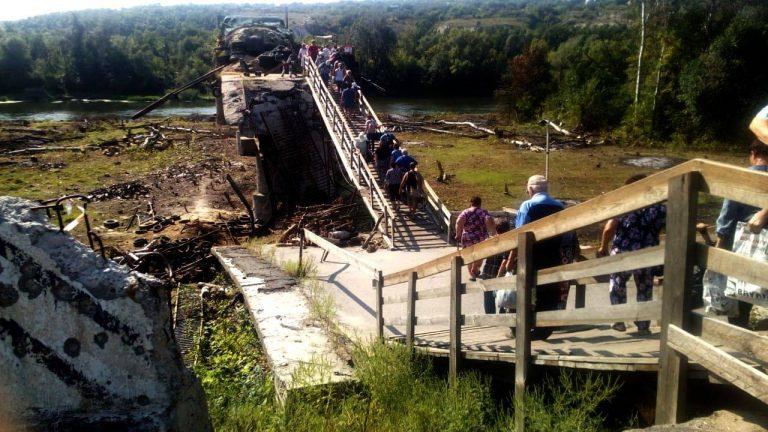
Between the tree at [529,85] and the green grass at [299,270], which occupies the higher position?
the tree at [529,85]

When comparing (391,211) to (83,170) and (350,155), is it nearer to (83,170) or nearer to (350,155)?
(350,155)

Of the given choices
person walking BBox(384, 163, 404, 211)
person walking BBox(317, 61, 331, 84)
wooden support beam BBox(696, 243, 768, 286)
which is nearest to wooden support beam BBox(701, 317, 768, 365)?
wooden support beam BBox(696, 243, 768, 286)

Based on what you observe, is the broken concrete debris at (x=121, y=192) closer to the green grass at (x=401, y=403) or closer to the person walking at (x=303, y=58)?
the person walking at (x=303, y=58)

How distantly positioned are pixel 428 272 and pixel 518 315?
4.75 ft

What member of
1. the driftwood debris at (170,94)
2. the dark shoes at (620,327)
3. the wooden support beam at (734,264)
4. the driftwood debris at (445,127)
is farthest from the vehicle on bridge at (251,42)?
the wooden support beam at (734,264)

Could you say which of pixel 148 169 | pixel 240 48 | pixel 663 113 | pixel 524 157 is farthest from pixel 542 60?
pixel 148 169

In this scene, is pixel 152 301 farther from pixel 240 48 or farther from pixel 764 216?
pixel 240 48

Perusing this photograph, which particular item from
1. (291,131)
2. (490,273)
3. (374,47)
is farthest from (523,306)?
(374,47)

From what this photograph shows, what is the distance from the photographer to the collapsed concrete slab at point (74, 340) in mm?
2502

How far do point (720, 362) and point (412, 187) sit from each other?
10564mm

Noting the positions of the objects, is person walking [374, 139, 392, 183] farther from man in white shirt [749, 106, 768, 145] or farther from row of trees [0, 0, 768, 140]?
row of trees [0, 0, 768, 140]

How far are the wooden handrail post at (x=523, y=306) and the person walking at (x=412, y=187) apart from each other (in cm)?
887

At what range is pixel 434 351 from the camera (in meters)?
5.01

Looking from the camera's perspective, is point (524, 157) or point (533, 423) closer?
point (533, 423)
